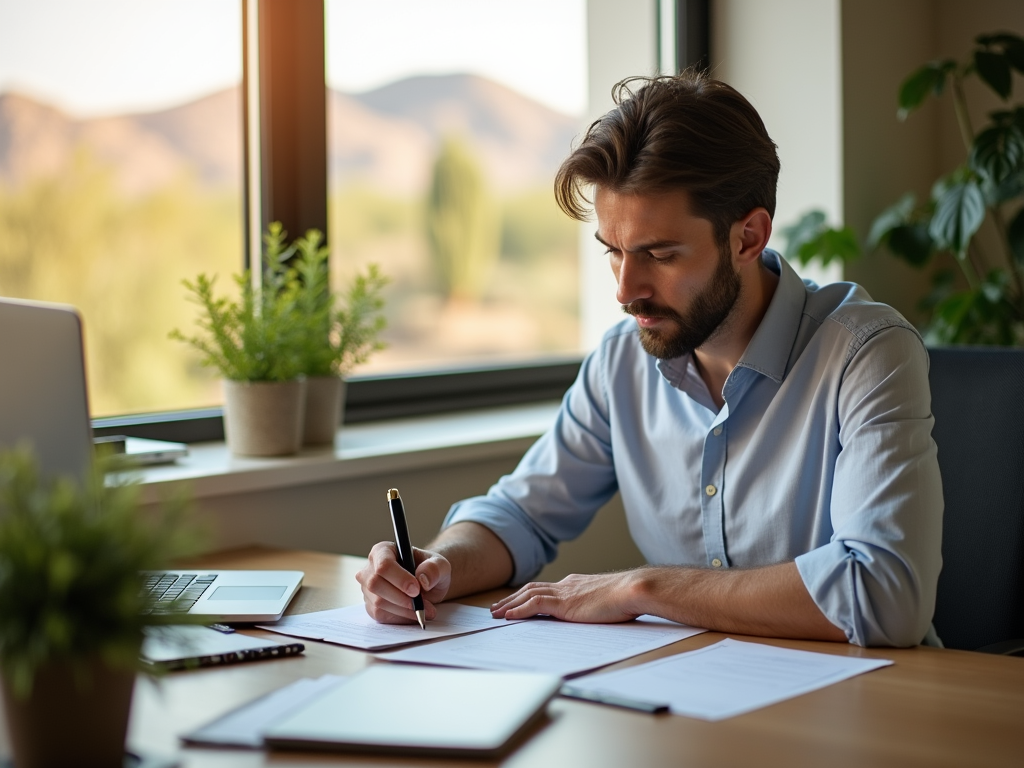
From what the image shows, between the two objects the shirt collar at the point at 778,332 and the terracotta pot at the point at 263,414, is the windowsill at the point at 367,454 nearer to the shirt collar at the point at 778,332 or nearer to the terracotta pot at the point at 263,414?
the terracotta pot at the point at 263,414

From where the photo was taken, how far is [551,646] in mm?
1241

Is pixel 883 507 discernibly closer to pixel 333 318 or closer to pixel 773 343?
pixel 773 343

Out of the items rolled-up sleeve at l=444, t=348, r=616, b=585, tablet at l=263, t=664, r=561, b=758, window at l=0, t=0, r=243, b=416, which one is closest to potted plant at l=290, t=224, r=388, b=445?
window at l=0, t=0, r=243, b=416

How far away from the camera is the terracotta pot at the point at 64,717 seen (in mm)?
774

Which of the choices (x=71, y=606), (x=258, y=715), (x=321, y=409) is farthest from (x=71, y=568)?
(x=321, y=409)

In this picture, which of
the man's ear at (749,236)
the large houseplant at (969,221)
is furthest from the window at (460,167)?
the man's ear at (749,236)

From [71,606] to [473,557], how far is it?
0.86 metres

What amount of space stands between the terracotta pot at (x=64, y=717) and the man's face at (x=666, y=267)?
100 cm

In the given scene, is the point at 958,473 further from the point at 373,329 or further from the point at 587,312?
the point at 587,312

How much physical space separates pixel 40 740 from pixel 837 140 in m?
2.70

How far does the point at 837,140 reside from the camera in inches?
119

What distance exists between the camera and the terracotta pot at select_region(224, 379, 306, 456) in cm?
196

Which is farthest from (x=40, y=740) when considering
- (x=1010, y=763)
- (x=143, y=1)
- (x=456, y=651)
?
(x=143, y=1)

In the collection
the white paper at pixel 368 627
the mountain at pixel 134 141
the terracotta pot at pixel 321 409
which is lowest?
the white paper at pixel 368 627
